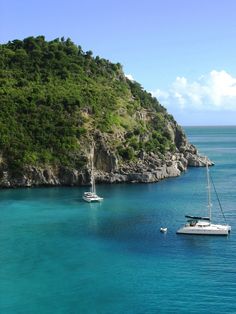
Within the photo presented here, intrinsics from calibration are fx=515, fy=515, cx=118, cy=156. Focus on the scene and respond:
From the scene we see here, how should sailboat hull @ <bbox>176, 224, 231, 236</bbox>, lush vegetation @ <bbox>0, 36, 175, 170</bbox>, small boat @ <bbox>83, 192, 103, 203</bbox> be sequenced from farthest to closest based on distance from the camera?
lush vegetation @ <bbox>0, 36, 175, 170</bbox> → small boat @ <bbox>83, 192, 103, 203</bbox> → sailboat hull @ <bbox>176, 224, 231, 236</bbox>

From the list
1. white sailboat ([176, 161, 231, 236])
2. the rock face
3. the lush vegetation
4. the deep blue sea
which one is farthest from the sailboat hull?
the lush vegetation

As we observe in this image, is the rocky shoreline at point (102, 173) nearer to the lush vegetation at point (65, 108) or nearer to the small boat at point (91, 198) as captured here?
the lush vegetation at point (65, 108)

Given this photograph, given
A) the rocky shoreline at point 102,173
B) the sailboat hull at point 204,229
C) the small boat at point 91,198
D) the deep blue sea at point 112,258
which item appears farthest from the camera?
the rocky shoreline at point 102,173

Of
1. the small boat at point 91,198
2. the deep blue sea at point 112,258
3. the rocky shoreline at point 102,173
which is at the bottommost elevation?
the deep blue sea at point 112,258

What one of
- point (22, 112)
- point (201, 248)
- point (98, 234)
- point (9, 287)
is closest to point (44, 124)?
point (22, 112)

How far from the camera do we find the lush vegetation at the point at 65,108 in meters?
115

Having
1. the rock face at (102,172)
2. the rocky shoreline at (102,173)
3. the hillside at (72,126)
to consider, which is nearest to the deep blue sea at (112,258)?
the rocky shoreline at (102,173)

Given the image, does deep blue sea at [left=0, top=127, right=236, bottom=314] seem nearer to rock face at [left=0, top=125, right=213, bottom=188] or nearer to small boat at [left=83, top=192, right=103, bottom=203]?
small boat at [left=83, top=192, right=103, bottom=203]

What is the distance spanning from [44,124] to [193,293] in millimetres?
79780

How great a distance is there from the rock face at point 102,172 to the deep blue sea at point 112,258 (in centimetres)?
1426

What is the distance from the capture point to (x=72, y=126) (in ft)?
393

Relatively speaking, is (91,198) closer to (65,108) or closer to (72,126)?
(72,126)

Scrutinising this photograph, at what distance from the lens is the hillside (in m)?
112

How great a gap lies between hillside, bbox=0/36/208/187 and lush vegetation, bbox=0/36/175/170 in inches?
9.1
